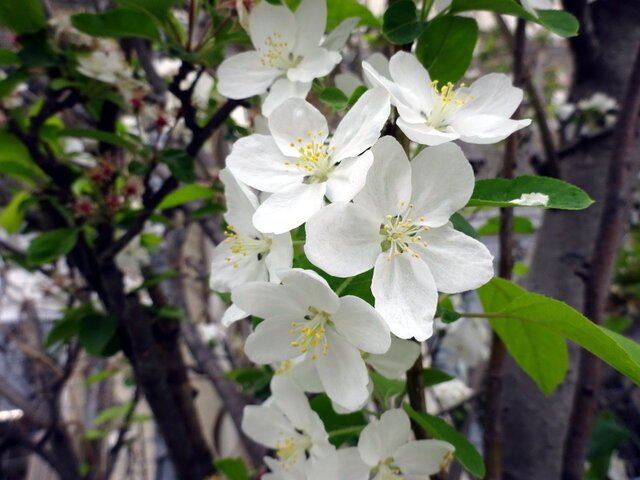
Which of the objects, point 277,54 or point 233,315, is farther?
point 277,54

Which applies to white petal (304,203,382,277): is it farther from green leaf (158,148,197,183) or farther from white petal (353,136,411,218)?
green leaf (158,148,197,183)

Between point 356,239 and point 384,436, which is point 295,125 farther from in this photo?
point 384,436

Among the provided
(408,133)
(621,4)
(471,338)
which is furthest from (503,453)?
(621,4)

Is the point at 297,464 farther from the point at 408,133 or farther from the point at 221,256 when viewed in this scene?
the point at 408,133

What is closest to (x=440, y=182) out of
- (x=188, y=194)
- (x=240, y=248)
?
(x=240, y=248)

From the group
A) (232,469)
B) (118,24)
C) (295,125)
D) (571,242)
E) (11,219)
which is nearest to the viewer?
(295,125)

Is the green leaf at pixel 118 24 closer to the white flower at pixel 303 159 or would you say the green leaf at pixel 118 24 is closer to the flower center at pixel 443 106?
the white flower at pixel 303 159

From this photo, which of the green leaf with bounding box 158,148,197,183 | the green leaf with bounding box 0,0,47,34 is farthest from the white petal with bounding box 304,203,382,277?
the green leaf with bounding box 0,0,47,34
